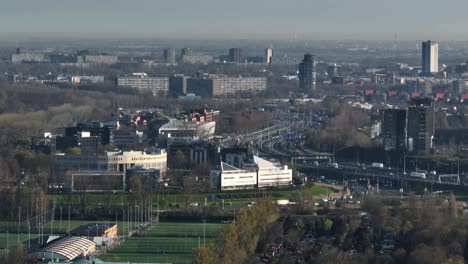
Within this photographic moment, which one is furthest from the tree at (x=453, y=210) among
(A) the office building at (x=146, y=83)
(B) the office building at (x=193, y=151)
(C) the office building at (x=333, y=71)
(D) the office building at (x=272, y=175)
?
(C) the office building at (x=333, y=71)

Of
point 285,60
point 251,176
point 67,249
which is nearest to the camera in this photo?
point 67,249

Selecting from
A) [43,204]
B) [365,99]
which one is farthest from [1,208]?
[365,99]

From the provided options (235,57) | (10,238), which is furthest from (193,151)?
Result: (235,57)

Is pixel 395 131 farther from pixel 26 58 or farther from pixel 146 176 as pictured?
pixel 26 58

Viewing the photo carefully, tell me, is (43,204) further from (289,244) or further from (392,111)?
(392,111)

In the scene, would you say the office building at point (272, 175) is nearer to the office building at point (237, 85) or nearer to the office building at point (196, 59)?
the office building at point (237, 85)
